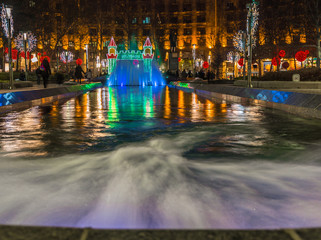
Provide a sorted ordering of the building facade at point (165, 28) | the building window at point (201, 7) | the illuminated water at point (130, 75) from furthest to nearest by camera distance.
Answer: the building window at point (201, 7)
the building facade at point (165, 28)
the illuminated water at point (130, 75)

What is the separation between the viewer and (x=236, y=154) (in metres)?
6.49

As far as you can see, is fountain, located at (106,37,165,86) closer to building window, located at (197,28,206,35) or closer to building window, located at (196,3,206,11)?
building window, located at (197,28,206,35)

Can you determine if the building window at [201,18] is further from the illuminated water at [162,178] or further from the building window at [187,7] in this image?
the illuminated water at [162,178]

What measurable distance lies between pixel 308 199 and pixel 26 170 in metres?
3.24

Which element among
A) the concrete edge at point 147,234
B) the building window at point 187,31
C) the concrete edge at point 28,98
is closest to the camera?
the concrete edge at point 147,234

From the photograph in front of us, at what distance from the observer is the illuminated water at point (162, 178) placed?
351 centimetres

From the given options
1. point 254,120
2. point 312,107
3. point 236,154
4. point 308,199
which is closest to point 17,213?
point 308,199

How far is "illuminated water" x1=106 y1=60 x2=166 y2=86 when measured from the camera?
57469mm

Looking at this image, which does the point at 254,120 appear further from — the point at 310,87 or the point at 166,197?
the point at 310,87

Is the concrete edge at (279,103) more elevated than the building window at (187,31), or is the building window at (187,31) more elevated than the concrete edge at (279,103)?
the building window at (187,31)

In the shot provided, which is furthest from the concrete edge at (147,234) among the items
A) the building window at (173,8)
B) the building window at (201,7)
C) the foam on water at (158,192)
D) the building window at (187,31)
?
the building window at (173,8)

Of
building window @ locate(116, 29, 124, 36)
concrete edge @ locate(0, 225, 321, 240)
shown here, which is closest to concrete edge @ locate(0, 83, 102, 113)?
concrete edge @ locate(0, 225, 321, 240)

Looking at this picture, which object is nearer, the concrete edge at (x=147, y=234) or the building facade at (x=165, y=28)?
the concrete edge at (x=147, y=234)

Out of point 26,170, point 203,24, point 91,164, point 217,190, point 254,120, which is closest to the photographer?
point 217,190
